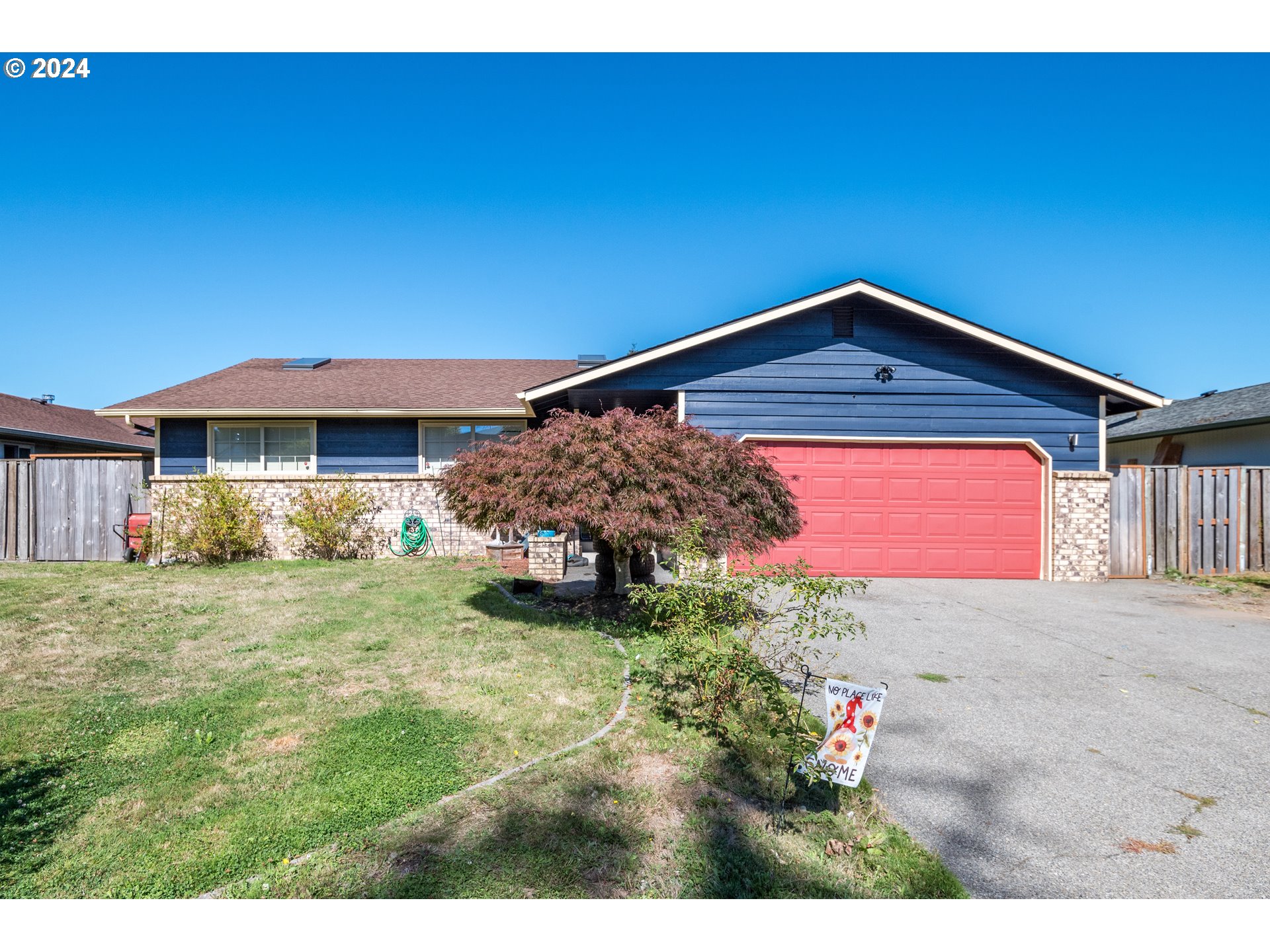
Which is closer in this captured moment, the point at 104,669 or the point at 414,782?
the point at 414,782

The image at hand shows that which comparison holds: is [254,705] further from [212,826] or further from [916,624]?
[916,624]

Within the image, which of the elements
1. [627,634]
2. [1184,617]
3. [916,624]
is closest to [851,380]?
[916,624]

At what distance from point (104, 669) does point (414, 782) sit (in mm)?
3752

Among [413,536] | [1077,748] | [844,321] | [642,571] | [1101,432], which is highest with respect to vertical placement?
[844,321]

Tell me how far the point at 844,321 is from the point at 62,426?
71.4ft

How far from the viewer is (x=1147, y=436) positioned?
17266mm

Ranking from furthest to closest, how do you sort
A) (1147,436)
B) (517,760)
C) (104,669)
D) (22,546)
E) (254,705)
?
(1147,436)
(22,546)
(104,669)
(254,705)
(517,760)

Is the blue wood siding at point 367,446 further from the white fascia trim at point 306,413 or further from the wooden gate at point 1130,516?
the wooden gate at point 1130,516

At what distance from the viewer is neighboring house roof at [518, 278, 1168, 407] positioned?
33.9 feet

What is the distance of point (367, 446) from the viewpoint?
12414 mm

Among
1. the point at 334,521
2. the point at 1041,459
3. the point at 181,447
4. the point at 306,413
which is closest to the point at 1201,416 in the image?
the point at 1041,459

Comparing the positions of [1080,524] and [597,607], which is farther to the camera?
[1080,524]

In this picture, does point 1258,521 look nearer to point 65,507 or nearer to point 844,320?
point 844,320

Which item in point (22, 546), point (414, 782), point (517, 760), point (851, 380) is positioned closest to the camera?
point (414, 782)
